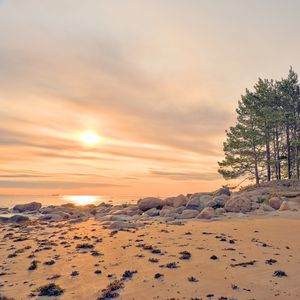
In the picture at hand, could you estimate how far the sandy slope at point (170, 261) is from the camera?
10.8m

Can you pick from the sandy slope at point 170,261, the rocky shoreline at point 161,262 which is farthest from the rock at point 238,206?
the sandy slope at point 170,261

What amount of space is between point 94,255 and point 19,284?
436 centimetres

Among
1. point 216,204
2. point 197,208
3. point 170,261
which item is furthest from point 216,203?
point 170,261

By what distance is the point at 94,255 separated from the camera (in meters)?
16.1

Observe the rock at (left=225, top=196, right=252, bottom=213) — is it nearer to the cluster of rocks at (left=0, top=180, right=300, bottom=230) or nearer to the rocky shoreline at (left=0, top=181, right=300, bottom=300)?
the cluster of rocks at (left=0, top=180, right=300, bottom=230)

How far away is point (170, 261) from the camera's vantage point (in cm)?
1420

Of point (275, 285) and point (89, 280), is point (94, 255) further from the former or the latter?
point (275, 285)

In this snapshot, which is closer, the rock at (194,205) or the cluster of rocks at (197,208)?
the cluster of rocks at (197,208)

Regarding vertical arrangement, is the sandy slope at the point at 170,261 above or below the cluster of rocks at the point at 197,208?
below

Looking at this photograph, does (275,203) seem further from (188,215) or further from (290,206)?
(188,215)

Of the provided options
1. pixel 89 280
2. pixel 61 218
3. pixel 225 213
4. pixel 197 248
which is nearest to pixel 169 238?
pixel 197 248

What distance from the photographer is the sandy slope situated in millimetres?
10758

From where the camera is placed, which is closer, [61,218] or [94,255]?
[94,255]

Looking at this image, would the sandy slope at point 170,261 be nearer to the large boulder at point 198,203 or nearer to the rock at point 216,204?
the rock at point 216,204
